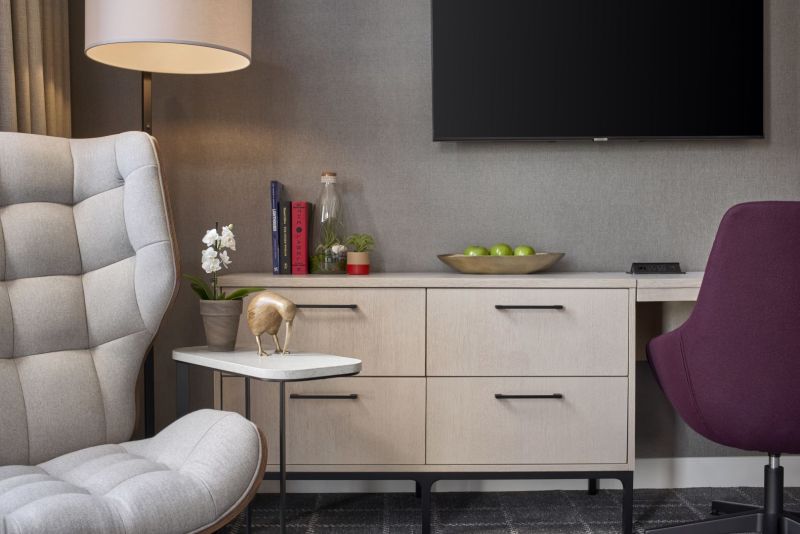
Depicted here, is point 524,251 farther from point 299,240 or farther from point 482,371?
point 299,240

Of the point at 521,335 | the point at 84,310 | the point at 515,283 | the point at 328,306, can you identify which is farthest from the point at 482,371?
the point at 84,310

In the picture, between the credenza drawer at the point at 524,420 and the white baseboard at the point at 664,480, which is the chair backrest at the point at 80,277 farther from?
the white baseboard at the point at 664,480

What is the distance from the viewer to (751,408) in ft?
6.25

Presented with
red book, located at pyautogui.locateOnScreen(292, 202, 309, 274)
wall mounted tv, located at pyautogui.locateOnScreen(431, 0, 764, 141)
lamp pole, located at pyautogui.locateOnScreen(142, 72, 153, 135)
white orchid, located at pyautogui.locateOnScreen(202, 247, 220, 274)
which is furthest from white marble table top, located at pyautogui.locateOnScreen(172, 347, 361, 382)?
wall mounted tv, located at pyautogui.locateOnScreen(431, 0, 764, 141)

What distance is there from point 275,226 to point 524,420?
1.04 metres

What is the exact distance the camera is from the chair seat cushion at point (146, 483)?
1.25 m

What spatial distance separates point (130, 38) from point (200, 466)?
1.19 metres

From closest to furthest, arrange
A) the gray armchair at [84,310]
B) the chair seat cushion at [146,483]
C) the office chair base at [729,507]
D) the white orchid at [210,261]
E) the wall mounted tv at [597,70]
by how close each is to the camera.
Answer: the chair seat cushion at [146,483], the gray armchair at [84,310], the white orchid at [210,261], the office chair base at [729,507], the wall mounted tv at [597,70]

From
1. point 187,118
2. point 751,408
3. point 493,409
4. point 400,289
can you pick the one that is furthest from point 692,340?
point 187,118

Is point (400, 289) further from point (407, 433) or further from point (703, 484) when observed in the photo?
point (703, 484)

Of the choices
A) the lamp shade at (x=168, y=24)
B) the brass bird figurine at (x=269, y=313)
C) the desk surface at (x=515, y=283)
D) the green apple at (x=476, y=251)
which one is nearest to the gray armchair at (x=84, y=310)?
the brass bird figurine at (x=269, y=313)

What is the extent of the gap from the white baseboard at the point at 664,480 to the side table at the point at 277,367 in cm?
85

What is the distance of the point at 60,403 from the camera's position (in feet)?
5.63

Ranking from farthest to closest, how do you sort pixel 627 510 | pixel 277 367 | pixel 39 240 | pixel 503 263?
pixel 503 263 → pixel 627 510 → pixel 39 240 → pixel 277 367
